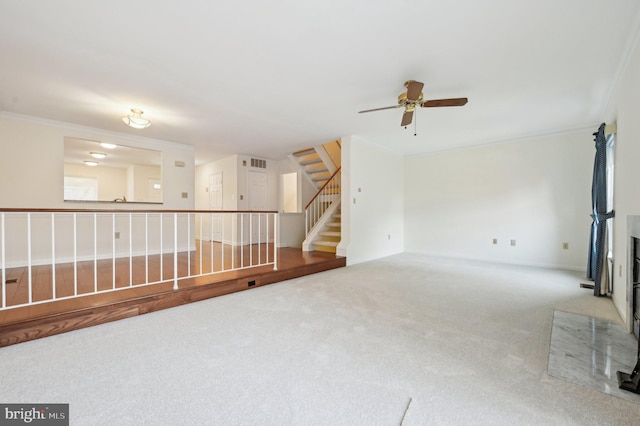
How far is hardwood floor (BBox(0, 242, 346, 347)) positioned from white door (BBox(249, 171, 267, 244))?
2528mm

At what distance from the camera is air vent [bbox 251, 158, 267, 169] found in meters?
7.41

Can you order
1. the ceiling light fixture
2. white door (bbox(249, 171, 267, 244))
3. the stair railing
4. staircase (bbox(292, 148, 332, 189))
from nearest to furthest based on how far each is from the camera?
the ceiling light fixture < staircase (bbox(292, 148, 332, 189)) < the stair railing < white door (bbox(249, 171, 267, 244))

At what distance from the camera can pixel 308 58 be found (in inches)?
103

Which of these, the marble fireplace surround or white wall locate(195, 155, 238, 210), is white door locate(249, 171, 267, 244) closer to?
white wall locate(195, 155, 238, 210)

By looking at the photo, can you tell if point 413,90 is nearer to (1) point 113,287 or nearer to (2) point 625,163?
(2) point 625,163

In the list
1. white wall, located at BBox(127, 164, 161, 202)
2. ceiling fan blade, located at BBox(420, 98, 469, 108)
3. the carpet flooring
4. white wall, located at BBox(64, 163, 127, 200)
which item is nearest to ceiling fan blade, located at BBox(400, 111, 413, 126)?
ceiling fan blade, located at BBox(420, 98, 469, 108)

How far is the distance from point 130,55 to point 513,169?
6443 millimetres

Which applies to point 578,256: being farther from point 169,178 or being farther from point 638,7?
point 169,178

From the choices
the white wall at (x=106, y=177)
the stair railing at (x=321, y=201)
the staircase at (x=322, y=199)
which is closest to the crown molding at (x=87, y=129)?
the staircase at (x=322, y=199)

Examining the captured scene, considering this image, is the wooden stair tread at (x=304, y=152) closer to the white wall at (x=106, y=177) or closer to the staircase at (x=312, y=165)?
the staircase at (x=312, y=165)

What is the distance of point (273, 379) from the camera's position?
5.52 ft

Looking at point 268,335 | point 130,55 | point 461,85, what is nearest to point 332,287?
point 268,335

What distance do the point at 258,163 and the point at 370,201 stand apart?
3.54 m

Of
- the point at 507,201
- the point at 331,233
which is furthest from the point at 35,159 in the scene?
the point at 507,201
